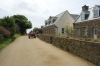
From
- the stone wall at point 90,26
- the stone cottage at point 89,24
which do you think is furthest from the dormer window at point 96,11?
the stone wall at point 90,26

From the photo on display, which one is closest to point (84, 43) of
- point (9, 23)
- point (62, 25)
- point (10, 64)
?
point (10, 64)

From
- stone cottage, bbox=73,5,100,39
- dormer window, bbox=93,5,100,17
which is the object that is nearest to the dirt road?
stone cottage, bbox=73,5,100,39

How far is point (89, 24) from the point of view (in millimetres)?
23438

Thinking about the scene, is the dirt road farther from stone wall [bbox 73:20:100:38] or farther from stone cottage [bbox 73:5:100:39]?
stone cottage [bbox 73:5:100:39]

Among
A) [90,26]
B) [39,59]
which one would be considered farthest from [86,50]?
[90,26]

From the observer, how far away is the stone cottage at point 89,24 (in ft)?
71.4

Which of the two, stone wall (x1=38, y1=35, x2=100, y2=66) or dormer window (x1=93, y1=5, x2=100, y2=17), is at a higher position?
dormer window (x1=93, y1=5, x2=100, y2=17)

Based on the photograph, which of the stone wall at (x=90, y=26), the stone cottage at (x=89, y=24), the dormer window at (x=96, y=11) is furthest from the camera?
the dormer window at (x=96, y=11)

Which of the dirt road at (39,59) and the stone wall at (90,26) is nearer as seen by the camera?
the dirt road at (39,59)

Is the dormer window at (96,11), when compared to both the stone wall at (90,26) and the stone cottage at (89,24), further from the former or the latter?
the stone wall at (90,26)

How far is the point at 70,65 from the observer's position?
7.25 meters

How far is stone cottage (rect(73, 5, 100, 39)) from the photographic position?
2177cm

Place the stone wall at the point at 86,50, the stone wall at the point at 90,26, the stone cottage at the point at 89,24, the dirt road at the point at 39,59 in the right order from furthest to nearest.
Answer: the stone cottage at the point at 89,24, the stone wall at the point at 90,26, the dirt road at the point at 39,59, the stone wall at the point at 86,50

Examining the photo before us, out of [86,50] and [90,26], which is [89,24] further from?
[86,50]
